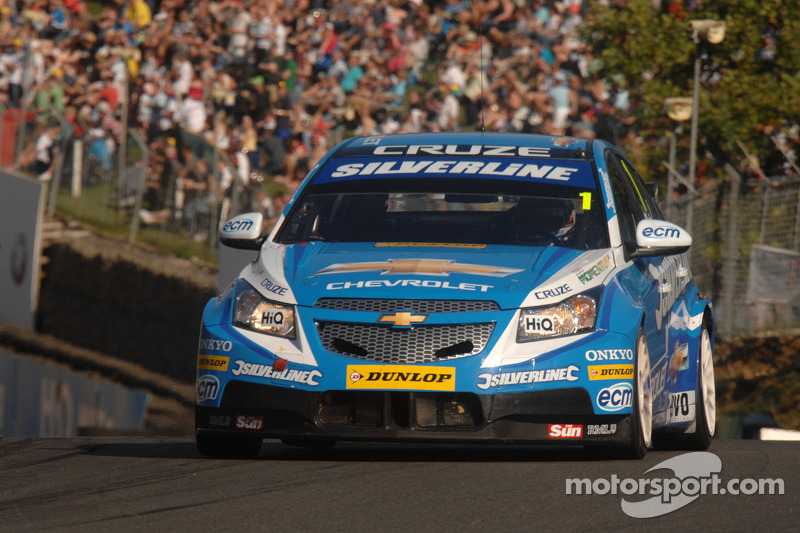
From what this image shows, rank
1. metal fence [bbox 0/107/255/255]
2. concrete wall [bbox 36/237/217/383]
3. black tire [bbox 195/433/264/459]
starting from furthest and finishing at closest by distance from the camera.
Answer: concrete wall [bbox 36/237/217/383] → metal fence [bbox 0/107/255/255] → black tire [bbox 195/433/264/459]

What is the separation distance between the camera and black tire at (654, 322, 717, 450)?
794 centimetres

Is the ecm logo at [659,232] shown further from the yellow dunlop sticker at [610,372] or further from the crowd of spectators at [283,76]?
the crowd of spectators at [283,76]

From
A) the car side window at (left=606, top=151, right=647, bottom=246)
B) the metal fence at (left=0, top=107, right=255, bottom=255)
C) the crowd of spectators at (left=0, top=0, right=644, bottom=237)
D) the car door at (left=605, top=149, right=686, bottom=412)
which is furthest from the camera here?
the crowd of spectators at (left=0, top=0, right=644, bottom=237)

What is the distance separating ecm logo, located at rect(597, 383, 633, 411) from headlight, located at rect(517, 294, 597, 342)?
0.94 ft

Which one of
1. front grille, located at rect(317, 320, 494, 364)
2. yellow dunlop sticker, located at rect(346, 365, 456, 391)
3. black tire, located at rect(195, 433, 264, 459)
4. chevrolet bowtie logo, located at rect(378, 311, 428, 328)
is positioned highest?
chevrolet bowtie logo, located at rect(378, 311, 428, 328)

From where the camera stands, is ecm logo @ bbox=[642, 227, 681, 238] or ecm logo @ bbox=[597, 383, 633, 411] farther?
ecm logo @ bbox=[642, 227, 681, 238]

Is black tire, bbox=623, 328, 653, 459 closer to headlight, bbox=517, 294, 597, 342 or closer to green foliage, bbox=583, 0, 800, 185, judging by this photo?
headlight, bbox=517, 294, 597, 342

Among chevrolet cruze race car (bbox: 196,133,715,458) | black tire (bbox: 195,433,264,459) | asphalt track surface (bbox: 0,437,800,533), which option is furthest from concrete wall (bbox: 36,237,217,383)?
asphalt track surface (bbox: 0,437,800,533)

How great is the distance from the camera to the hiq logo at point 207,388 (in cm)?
664

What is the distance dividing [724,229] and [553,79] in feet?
19.7

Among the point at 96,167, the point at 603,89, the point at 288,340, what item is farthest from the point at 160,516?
the point at 603,89

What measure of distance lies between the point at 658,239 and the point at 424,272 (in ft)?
4.18

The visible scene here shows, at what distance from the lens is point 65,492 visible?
18.8ft

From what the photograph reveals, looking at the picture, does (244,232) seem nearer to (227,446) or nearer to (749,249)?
(227,446)
